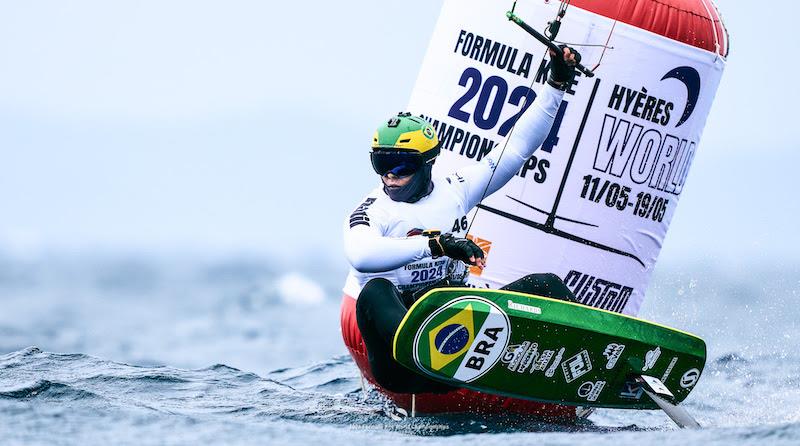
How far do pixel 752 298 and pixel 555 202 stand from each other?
124 feet

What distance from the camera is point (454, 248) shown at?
6.81 metres

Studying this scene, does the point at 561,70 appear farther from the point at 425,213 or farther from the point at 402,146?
the point at 425,213

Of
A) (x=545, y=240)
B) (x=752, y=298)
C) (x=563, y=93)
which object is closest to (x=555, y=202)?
(x=545, y=240)

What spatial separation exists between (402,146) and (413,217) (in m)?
0.41

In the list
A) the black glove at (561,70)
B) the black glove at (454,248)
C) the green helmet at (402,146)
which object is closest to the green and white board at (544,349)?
the black glove at (454,248)

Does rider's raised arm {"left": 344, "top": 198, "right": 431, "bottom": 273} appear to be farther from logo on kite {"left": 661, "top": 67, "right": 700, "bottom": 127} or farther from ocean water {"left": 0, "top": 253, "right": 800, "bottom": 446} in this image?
logo on kite {"left": 661, "top": 67, "right": 700, "bottom": 127}

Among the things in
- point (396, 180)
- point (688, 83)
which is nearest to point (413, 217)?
point (396, 180)

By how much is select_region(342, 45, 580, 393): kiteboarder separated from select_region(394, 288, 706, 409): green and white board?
0.24 meters

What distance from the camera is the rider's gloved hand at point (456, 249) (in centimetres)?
677

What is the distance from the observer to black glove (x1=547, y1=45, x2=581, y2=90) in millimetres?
7559

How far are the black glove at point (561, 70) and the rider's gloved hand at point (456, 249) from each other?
51.7 inches

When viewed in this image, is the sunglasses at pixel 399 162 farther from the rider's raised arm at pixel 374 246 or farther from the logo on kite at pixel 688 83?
the logo on kite at pixel 688 83

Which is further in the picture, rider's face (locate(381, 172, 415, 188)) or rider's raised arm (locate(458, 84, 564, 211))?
rider's raised arm (locate(458, 84, 564, 211))

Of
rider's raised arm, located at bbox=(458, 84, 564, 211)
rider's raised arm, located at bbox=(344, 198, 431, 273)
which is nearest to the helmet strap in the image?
rider's raised arm, located at bbox=(344, 198, 431, 273)
